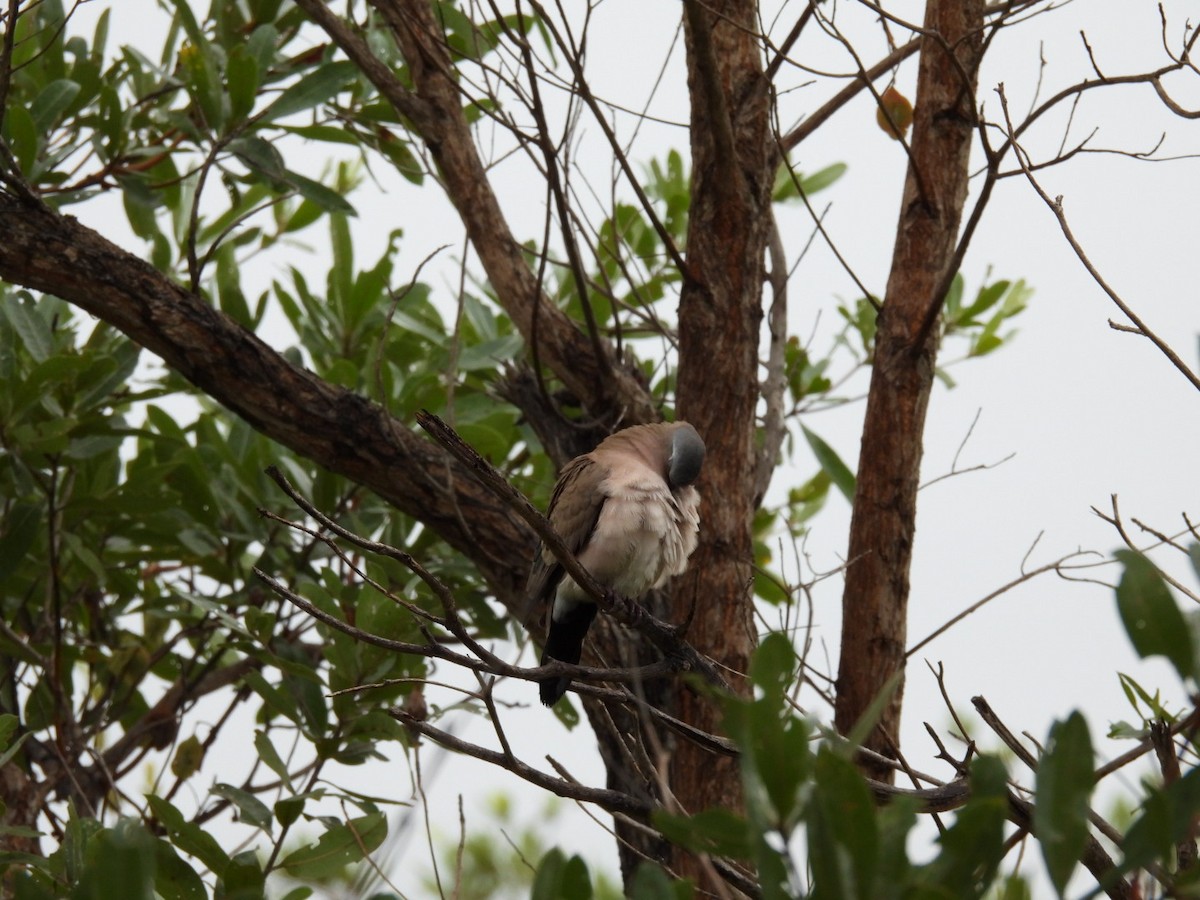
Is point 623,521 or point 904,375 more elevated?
point 904,375

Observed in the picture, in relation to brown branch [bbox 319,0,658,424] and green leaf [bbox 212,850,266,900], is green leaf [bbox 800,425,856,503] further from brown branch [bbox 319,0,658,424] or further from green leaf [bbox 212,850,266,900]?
green leaf [bbox 212,850,266,900]

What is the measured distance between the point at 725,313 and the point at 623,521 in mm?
693

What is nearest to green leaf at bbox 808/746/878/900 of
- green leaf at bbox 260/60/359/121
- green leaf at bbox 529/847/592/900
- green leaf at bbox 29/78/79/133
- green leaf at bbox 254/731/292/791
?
green leaf at bbox 529/847/592/900

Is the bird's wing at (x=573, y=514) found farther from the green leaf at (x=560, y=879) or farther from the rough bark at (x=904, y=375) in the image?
the green leaf at (x=560, y=879)

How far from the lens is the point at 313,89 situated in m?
3.89

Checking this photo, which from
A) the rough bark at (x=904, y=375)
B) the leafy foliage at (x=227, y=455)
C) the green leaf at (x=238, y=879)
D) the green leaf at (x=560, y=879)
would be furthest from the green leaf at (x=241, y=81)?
the green leaf at (x=560, y=879)

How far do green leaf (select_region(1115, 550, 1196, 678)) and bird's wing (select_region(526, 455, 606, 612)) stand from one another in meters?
2.15

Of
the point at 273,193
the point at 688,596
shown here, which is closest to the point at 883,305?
the point at 688,596

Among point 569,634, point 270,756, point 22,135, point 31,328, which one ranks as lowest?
point 270,756

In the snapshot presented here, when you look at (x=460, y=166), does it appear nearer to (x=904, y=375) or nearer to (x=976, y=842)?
(x=904, y=375)

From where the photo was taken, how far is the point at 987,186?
10.1ft

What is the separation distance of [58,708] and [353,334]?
1.51m

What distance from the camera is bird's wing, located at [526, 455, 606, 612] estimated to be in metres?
3.28

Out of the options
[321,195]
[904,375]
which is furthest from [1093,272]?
[321,195]
